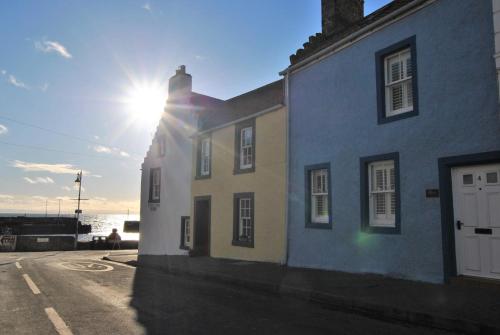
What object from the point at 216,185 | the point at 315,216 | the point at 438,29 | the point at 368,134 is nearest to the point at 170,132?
the point at 216,185

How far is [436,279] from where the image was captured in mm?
9375

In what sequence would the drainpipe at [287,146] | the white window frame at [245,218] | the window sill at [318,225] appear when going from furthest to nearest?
1. the white window frame at [245,218]
2. the drainpipe at [287,146]
3. the window sill at [318,225]

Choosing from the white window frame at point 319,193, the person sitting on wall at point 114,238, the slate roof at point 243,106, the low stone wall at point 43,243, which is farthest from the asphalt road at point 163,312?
the low stone wall at point 43,243

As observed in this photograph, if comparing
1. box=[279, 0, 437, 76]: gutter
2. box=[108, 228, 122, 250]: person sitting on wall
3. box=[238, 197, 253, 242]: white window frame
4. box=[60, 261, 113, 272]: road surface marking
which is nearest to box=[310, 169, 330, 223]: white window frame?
box=[238, 197, 253, 242]: white window frame

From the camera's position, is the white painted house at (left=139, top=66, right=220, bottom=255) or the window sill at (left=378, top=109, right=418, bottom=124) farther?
the white painted house at (left=139, top=66, right=220, bottom=255)

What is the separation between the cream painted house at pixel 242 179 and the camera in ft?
49.0

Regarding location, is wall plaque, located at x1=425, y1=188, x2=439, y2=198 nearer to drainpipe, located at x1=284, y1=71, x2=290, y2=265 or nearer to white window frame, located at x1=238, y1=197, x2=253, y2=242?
drainpipe, located at x1=284, y1=71, x2=290, y2=265

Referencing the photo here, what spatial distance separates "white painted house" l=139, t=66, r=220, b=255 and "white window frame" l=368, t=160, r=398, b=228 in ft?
37.1

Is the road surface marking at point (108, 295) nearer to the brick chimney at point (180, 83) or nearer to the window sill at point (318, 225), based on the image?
the window sill at point (318, 225)

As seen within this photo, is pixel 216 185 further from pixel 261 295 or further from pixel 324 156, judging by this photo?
pixel 261 295

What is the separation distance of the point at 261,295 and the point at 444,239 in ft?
14.2

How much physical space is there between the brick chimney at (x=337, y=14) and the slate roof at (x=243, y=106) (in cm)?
277

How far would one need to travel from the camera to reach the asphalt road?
6.33 metres

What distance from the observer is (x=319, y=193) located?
13.1m
